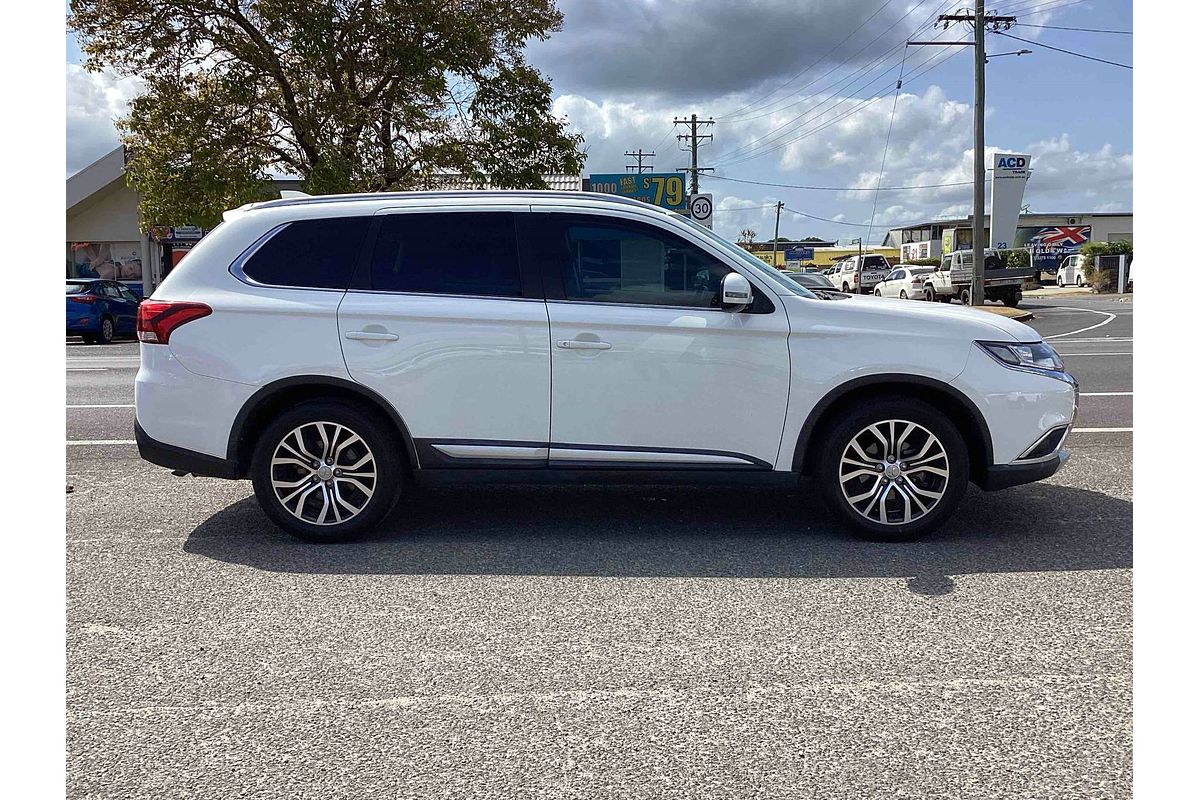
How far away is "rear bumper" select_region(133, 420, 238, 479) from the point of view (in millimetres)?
5629

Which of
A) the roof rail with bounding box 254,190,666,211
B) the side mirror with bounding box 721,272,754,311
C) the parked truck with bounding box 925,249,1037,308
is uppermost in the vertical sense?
the parked truck with bounding box 925,249,1037,308

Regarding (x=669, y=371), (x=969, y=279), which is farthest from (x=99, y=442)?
(x=969, y=279)

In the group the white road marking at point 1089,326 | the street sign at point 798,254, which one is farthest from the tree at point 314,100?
the street sign at point 798,254

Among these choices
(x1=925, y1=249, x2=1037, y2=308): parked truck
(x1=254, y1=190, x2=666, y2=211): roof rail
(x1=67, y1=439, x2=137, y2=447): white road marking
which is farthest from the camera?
(x1=925, y1=249, x2=1037, y2=308): parked truck

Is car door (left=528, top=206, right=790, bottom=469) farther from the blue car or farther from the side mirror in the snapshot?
the blue car

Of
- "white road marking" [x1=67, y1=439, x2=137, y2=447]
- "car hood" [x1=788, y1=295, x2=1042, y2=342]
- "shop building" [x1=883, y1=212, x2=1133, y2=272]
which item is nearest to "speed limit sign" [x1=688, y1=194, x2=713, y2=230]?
"white road marking" [x1=67, y1=439, x2=137, y2=447]

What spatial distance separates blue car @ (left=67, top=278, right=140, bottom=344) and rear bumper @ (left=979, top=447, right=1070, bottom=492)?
Result: 21.7m

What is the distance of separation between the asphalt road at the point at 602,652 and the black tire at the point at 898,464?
140 mm

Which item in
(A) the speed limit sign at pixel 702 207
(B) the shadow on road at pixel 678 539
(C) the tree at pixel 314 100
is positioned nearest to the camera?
(B) the shadow on road at pixel 678 539

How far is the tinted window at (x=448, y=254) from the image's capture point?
5.66m

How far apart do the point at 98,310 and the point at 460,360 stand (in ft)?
69.4

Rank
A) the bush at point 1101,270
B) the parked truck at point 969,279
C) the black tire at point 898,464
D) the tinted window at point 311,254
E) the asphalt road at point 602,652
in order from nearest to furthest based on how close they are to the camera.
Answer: the asphalt road at point 602,652
the black tire at point 898,464
the tinted window at point 311,254
the parked truck at point 969,279
the bush at point 1101,270

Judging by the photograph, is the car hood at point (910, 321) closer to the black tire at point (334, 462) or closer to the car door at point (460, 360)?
the car door at point (460, 360)

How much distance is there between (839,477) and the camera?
5508mm
